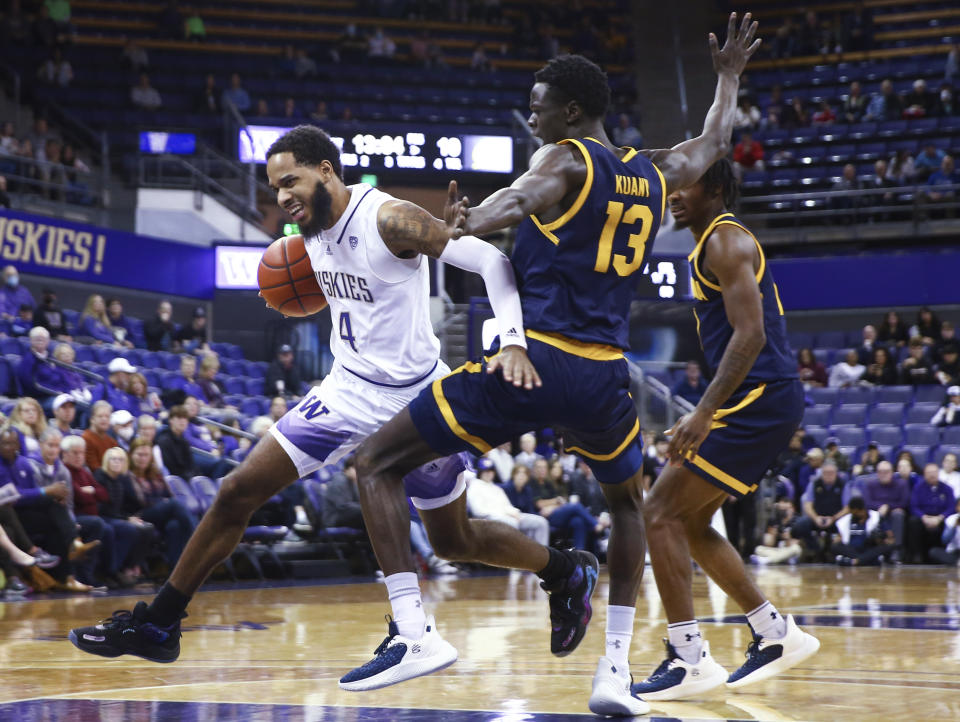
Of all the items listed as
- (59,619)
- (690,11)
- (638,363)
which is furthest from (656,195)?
(690,11)

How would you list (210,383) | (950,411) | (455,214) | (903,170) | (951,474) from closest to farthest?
1. (455,214)
2. (951,474)
3. (210,383)
4. (950,411)
5. (903,170)

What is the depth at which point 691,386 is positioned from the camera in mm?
15664

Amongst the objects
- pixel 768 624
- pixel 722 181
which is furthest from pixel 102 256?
pixel 768 624

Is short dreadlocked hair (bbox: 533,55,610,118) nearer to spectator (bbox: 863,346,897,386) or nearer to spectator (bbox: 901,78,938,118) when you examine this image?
spectator (bbox: 863,346,897,386)

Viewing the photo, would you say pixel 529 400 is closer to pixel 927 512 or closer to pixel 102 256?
pixel 927 512

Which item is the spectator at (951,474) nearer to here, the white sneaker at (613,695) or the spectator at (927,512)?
the spectator at (927,512)

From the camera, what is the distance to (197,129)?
62.3ft

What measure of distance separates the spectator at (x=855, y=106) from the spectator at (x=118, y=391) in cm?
1281

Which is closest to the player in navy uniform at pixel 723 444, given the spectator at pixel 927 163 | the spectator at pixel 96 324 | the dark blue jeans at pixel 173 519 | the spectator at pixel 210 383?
the dark blue jeans at pixel 173 519

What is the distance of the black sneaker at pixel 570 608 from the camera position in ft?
13.8

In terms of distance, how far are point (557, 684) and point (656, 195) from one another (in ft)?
5.70

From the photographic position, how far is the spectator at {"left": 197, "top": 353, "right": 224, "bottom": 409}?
43.9 ft

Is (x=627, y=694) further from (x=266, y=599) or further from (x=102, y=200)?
(x=102, y=200)

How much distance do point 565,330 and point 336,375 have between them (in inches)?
35.1
